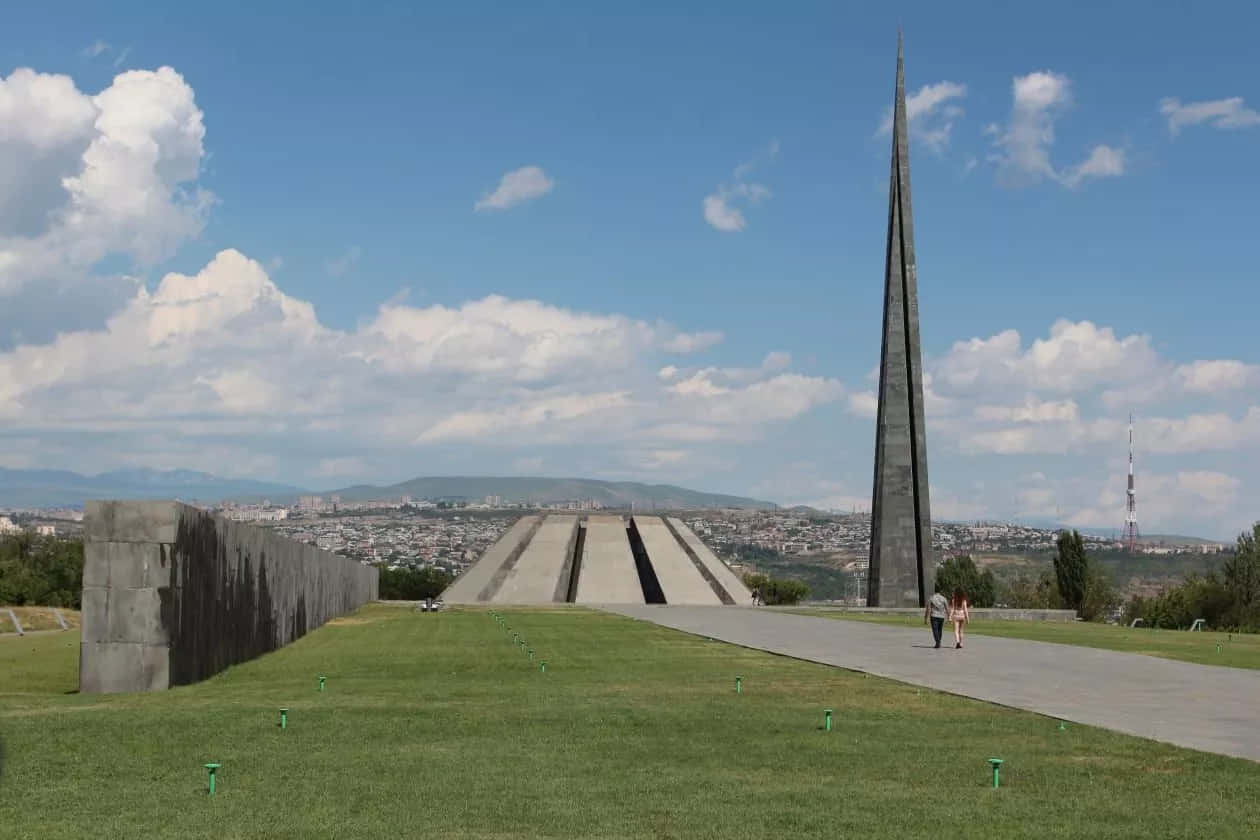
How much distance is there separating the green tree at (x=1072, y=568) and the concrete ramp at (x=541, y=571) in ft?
86.9

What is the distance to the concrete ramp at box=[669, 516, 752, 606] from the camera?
6219 cm

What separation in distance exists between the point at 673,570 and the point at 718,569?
3610mm

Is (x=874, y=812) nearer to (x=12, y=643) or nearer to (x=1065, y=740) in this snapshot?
(x=1065, y=740)

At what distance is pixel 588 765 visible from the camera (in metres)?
10.9

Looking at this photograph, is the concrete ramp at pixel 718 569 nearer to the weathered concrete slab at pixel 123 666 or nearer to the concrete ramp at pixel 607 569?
the concrete ramp at pixel 607 569

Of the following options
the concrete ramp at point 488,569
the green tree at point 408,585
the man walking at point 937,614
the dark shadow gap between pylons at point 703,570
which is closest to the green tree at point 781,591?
the dark shadow gap between pylons at point 703,570

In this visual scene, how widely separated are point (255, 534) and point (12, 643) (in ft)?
31.1

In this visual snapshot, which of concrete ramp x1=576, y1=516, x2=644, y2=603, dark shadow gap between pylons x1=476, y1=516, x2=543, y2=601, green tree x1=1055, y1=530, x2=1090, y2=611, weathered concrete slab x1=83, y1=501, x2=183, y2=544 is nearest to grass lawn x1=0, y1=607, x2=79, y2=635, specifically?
dark shadow gap between pylons x1=476, y1=516, x2=543, y2=601

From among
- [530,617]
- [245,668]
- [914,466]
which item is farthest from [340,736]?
[914,466]

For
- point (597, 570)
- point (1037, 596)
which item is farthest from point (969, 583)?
point (597, 570)

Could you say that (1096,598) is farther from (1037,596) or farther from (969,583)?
(969,583)

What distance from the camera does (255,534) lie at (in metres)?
Result: 25.7

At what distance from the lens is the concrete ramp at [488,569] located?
58.0 meters

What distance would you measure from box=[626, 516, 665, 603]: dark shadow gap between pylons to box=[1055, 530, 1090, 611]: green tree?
21797 millimetres
